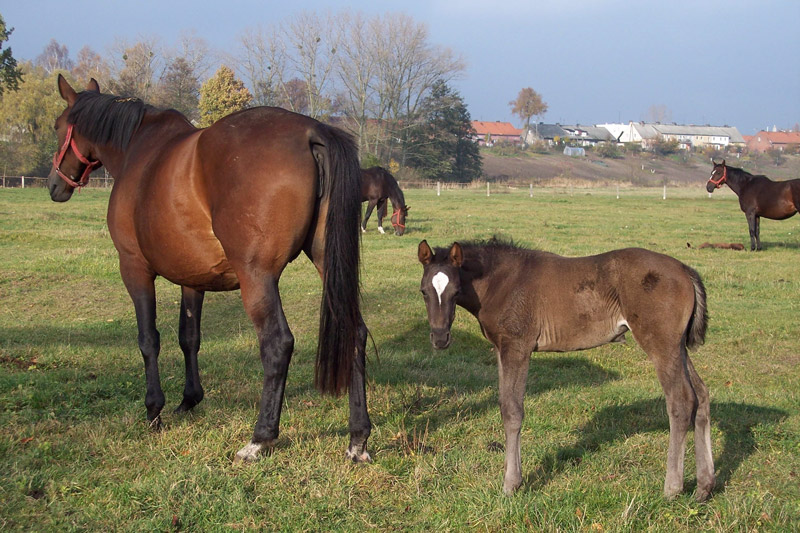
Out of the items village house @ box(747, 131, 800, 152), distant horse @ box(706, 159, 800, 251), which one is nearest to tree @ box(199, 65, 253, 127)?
distant horse @ box(706, 159, 800, 251)

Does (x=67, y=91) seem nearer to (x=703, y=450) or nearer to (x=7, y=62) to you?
(x=703, y=450)

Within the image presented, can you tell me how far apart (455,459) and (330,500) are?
1051 millimetres

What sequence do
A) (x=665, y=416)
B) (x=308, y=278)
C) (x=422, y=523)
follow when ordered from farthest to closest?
(x=308, y=278) → (x=665, y=416) → (x=422, y=523)

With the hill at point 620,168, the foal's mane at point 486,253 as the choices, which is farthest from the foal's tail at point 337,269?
the hill at point 620,168

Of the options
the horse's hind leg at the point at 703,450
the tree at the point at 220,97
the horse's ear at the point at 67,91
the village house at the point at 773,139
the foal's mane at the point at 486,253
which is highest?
the village house at the point at 773,139

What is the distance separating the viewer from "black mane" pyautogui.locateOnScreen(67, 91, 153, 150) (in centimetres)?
605

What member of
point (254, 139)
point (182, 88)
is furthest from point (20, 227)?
point (182, 88)

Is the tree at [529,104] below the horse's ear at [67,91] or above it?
above

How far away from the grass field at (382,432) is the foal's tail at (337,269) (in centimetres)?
60

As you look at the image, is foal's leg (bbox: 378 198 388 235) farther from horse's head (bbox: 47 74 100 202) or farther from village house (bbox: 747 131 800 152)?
village house (bbox: 747 131 800 152)

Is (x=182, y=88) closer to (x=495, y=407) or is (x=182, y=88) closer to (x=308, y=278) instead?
(x=308, y=278)

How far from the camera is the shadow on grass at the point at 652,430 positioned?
4.70 meters

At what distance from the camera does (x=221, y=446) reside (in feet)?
15.8

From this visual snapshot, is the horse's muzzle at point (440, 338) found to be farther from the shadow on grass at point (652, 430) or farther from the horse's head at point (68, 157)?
the horse's head at point (68, 157)
